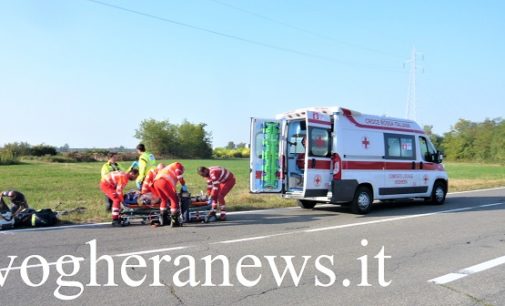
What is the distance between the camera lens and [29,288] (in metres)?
5.11

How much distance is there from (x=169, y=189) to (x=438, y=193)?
937 centimetres

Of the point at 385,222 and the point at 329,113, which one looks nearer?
the point at 385,222

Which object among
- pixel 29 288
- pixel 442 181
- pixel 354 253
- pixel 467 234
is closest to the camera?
pixel 29 288

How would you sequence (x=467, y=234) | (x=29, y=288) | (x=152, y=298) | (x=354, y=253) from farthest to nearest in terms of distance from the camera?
(x=467, y=234) < (x=354, y=253) < (x=29, y=288) < (x=152, y=298)

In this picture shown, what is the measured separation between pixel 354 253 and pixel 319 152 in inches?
185

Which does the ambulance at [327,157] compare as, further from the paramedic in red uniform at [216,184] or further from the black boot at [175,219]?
the black boot at [175,219]

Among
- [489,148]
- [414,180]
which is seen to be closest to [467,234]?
[414,180]

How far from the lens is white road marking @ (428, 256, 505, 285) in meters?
5.61

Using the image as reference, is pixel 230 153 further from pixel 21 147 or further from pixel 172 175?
pixel 172 175

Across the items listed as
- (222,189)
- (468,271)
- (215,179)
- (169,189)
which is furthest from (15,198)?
(468,271)

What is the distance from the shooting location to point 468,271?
19.9ft

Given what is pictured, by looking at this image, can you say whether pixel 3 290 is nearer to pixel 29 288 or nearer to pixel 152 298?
pixel 29 288

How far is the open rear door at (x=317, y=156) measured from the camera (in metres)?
11.2

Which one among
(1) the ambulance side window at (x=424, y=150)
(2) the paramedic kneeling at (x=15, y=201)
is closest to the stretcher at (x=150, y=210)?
(2) the paramedic kneeling at (x=15, y=201)
